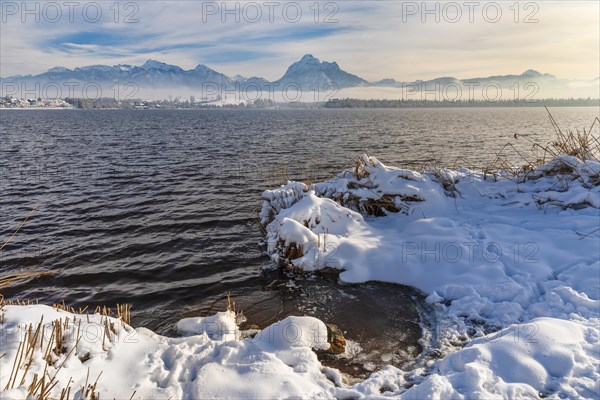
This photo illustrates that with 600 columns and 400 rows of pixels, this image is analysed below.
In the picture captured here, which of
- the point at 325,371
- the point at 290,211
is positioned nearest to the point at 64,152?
the point at 290,211

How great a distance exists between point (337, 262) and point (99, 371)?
6.11 m

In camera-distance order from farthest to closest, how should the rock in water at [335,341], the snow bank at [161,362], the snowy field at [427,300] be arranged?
the rock in water at [335,341] → the snowy field at [427,300] → the snow bank at [161,362]

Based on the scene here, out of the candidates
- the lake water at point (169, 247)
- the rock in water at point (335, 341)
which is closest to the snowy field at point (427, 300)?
the rock in water at point (335, 341)

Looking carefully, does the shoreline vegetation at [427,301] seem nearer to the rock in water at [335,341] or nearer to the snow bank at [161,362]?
the snow bank at [161,362]

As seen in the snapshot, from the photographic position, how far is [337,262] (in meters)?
9.70

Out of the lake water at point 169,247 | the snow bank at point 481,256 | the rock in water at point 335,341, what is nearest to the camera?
the snow bank at point 481,256

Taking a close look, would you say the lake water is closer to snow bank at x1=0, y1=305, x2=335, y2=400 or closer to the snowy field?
the snowy field

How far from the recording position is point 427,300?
26.2 feet

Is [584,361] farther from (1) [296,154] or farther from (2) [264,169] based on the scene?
(1) [296,154]

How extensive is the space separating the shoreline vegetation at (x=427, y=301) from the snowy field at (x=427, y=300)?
0.08 feet

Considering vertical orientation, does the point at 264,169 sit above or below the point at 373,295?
above

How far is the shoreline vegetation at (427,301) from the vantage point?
15.3 ft

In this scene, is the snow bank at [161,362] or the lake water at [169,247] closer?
the snow bank at [161,362]

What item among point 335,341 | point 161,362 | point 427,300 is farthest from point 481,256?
point 161,362
